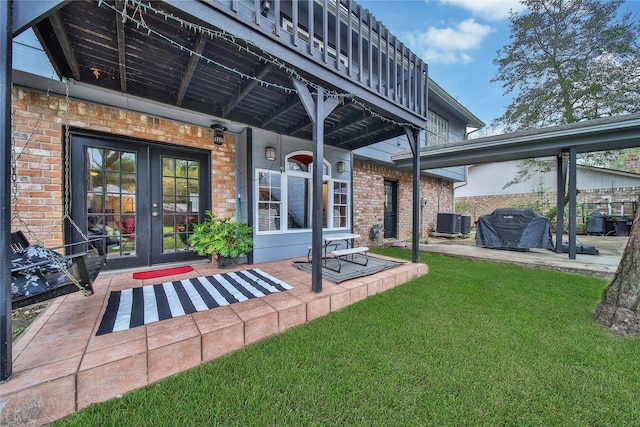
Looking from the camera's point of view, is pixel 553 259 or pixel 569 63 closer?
pixel 553 259

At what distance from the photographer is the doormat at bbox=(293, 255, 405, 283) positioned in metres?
3.30

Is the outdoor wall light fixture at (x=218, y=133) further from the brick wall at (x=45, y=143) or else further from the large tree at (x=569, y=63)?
the large tree at (x=569, y=63)

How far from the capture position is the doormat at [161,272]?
332cm

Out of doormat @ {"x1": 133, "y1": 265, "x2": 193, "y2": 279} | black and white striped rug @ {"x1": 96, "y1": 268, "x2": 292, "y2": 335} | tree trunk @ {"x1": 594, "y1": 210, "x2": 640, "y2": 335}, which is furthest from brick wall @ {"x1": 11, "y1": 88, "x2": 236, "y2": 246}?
tree trunk @ {"x1": 594, "y1": 210, "x2": 640, "y2": 335}

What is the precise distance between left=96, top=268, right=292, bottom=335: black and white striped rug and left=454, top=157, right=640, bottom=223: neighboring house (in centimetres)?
1092

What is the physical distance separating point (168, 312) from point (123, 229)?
6.98 feet

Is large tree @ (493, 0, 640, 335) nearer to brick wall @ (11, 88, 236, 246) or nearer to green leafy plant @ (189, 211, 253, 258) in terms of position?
green leafy plant @ (189, 211, 253, 258)

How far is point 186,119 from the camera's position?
3.79m

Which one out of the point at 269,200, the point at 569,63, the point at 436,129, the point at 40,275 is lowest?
the point at 40,275

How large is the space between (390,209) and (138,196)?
7.01 m

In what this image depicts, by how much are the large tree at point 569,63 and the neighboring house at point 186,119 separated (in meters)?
8.07

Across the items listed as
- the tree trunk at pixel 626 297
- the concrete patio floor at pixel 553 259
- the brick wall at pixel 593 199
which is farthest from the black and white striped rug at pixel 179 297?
the brick wall at pixel 593 199

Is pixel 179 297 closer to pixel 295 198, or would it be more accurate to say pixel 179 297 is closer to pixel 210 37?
pixel 210 37

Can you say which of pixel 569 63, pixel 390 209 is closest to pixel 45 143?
pixel 390 209
